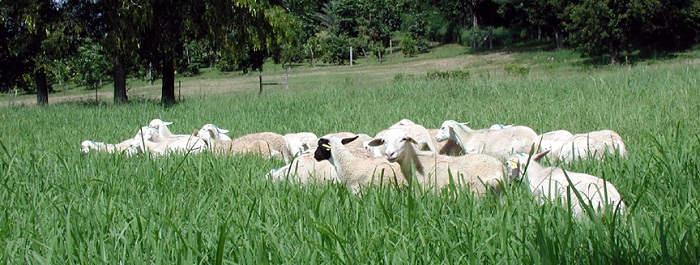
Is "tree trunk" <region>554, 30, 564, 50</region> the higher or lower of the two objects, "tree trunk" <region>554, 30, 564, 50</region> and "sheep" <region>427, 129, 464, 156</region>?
the higher

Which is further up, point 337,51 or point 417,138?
point 337,51

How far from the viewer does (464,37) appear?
51.9 metres

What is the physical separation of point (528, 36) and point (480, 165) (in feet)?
165

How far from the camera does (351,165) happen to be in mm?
4742

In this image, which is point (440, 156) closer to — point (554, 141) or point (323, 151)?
point (323, 151)

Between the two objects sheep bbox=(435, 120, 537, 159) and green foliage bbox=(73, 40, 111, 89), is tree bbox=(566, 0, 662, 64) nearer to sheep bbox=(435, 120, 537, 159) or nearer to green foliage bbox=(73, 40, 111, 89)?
sheep bbox=(435, 120, 537, 159)

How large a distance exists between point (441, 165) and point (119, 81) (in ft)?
49.3

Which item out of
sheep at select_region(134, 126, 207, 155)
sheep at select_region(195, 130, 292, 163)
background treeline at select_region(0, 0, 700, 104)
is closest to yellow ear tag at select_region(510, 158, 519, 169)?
sheep at select_region(195, 130, 292, 163)

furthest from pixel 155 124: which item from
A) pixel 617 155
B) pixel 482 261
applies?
pixel 482 261

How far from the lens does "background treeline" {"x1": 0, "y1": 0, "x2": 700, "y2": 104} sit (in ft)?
53.4

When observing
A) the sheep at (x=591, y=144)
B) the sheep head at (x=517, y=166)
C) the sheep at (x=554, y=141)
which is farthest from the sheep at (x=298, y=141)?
the sheep head at (x=517, y=166)

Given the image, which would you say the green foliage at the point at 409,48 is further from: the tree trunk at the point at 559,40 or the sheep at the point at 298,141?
the sheep at the point at 298,141

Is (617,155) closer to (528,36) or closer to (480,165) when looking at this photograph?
(480,165)

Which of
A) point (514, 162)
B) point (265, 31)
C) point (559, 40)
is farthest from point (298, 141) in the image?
point (559, 40)
